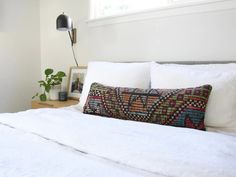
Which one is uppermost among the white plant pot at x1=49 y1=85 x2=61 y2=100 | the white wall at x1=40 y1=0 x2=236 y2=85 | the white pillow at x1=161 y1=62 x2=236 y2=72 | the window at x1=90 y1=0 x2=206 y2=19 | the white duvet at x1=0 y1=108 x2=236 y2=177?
the window at x1=90 y1=0 x2=206 y2=19

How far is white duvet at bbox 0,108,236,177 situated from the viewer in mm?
820

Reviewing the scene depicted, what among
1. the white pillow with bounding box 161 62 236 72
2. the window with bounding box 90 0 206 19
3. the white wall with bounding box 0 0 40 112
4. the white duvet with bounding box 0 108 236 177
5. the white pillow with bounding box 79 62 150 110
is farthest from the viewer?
the white wall with bounding box 0 0 40 112

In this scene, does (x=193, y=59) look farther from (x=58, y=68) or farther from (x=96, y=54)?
(x=58, y=68)

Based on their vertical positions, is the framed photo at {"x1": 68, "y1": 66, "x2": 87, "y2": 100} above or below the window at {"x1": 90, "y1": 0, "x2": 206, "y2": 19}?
below

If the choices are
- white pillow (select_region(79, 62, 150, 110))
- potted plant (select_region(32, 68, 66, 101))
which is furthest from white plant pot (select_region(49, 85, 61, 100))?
white pillow (select_region(79, 62, 150, 110))

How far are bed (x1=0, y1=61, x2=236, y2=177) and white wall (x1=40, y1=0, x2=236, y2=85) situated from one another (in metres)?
0.99

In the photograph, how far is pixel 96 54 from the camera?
2.80m

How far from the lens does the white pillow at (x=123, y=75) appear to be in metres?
1.92

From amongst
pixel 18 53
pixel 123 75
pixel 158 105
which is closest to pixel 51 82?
pixel 18 53

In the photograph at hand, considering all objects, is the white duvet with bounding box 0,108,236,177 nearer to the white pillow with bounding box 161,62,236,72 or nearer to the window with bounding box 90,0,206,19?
the white pillow with bounding box 161,62,236,72

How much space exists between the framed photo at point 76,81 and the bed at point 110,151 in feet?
4.93

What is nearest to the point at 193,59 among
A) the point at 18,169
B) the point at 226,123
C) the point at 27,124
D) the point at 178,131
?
the point at 226,123

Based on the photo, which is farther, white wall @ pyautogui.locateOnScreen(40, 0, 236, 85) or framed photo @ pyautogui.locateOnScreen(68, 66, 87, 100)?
framed photo @ pyautogui.locateOnScreen(68, 66, 87, 100)

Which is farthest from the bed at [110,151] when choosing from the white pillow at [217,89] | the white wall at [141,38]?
the white wall at [141,38]
